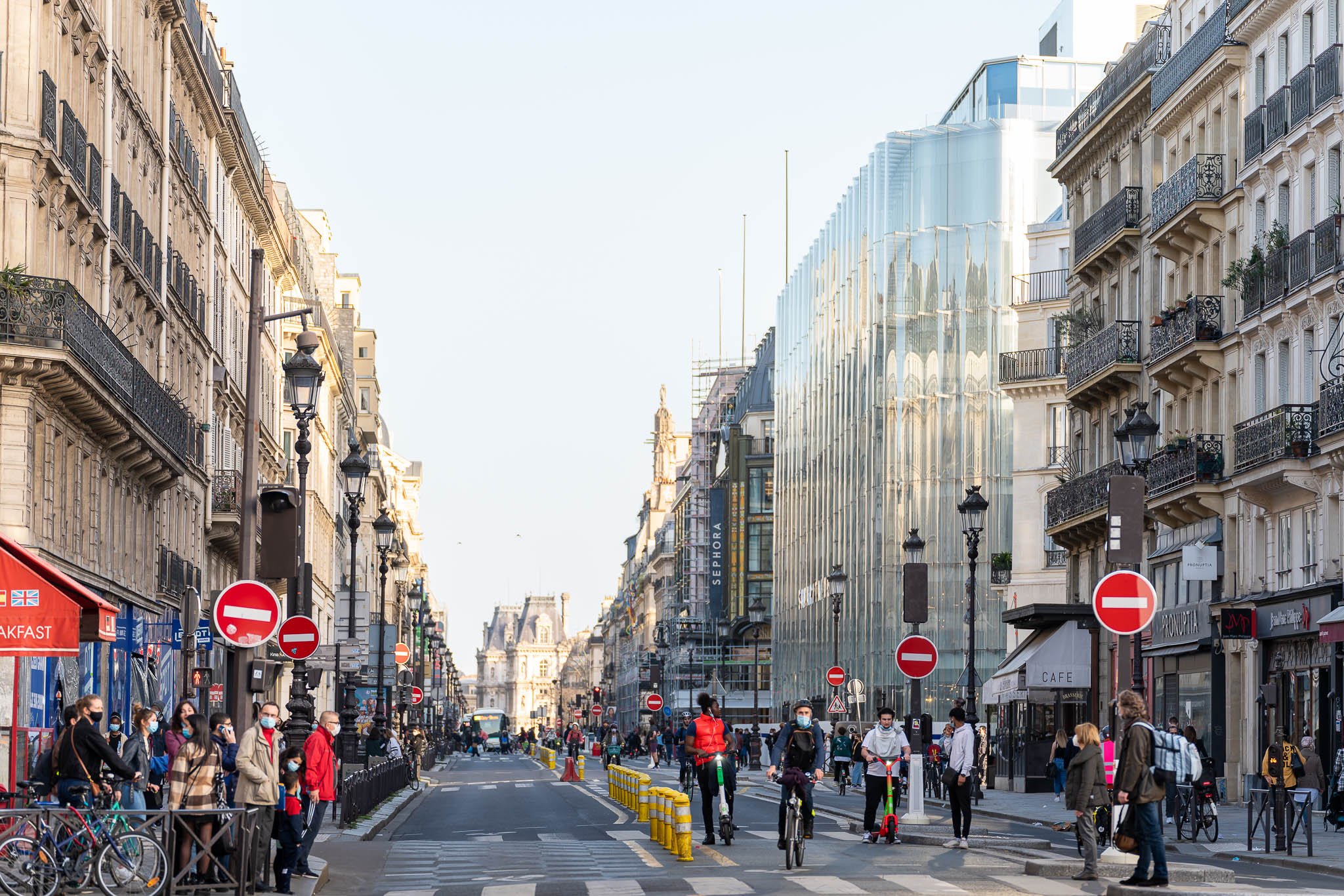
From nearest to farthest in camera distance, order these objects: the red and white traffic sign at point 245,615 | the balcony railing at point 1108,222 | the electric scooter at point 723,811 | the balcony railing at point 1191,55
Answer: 1. the red and white traffic sign at point 245,615
2. the electric scooter at point 723,811
3. the balcony railing at point 1191,55
4. the balcony railing at point 1108,222

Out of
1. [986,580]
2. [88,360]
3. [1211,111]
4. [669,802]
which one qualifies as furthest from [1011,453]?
[669,802]

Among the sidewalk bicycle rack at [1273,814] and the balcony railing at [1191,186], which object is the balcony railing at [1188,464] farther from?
the sidewalk bicycle rack at [1273,814]

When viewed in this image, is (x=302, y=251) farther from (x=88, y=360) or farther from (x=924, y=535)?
(x=88, y=360)

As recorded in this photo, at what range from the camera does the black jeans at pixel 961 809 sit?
26.8 m

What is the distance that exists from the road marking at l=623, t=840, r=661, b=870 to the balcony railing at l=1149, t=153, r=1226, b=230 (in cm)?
2345

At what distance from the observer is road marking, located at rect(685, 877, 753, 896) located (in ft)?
63.2

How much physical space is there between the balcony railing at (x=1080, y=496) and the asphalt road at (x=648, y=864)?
49.3 feet

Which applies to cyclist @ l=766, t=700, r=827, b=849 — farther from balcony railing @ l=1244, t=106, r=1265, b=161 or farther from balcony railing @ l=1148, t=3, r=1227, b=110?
balcony railing @ l=1148, t=3, r=1227, b=110

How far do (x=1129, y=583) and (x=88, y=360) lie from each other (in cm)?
1846

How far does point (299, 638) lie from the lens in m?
29.8

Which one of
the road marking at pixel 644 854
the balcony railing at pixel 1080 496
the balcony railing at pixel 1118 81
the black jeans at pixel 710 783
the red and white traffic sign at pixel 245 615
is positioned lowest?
the road marking at pixel 644 854

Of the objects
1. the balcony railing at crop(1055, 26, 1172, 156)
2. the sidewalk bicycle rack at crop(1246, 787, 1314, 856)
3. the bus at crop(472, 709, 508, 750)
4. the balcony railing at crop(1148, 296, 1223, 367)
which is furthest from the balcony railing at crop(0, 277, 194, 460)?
the bus at crop(472, 709, 508, 750)

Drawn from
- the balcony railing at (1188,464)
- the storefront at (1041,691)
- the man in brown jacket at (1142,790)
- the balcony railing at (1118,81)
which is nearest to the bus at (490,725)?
the storefront at (1041,691)

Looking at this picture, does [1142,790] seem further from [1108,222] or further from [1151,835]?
[1108,222]
